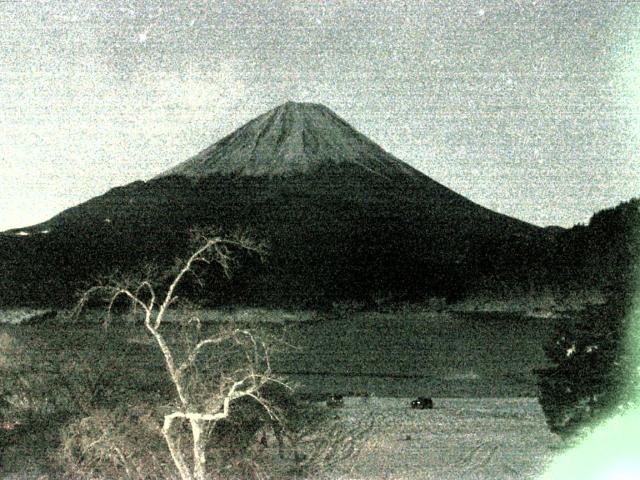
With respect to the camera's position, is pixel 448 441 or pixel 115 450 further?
pixel 448 441

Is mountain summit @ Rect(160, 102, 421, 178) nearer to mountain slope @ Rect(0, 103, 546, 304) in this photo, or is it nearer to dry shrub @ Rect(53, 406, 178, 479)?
mountain slope @ Rect(0, 103, 546, 304)

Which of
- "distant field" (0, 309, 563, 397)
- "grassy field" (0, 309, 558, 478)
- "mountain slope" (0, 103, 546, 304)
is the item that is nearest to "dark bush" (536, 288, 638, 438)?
"grassy field" (0, 309, 558, 478)

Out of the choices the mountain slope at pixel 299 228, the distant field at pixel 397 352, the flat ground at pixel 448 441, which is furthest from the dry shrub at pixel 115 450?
the mountain slope at pixel 299 228

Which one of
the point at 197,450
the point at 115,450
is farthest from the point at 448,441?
the point at 197,450

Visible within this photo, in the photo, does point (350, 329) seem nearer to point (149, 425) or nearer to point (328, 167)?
point (149, 425)

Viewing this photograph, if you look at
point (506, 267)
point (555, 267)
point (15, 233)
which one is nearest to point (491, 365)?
point (555, 267)

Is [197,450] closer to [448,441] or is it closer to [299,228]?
[448,441]
